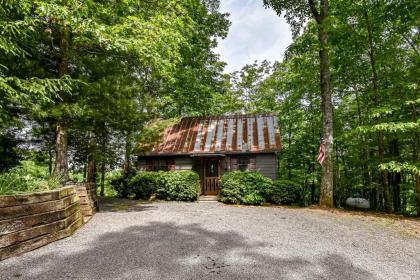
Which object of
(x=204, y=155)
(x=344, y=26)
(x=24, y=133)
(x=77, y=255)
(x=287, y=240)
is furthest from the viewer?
(x=204, y=155)

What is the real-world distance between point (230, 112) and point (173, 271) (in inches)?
875

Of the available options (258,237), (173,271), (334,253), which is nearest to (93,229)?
(173,271)

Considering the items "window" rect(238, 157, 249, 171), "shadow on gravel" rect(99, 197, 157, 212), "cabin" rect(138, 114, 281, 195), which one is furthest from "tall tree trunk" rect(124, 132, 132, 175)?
"window" rect(238, 157, 249, 171)

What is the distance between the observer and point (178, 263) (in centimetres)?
434

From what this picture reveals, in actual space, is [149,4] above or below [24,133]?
above

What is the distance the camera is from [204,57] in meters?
19.5

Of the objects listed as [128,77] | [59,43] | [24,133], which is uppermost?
[59,43]

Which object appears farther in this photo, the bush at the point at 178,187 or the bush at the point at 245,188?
the bush at the point at 178,187

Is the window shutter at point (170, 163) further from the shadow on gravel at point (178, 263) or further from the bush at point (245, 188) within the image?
the shadow on gravel at point (178, 263)

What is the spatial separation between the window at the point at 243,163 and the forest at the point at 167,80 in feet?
15.1

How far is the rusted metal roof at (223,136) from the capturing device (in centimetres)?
1495

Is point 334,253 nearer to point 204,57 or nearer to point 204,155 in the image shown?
point 204,155

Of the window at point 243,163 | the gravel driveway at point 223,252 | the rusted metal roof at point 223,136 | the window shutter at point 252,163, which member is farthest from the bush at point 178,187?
the gravel driveway at point 223,252

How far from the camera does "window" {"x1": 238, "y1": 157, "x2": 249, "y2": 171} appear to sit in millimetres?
15008
